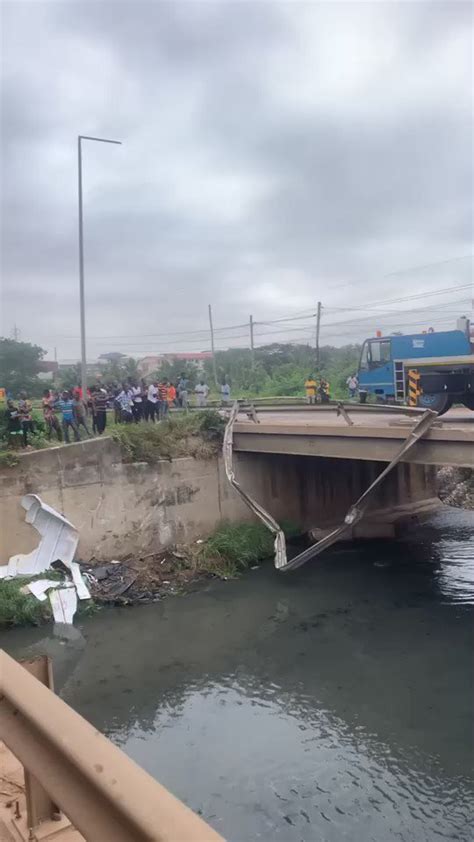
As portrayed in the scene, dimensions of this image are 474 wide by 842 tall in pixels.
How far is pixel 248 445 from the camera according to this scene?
57.9ft

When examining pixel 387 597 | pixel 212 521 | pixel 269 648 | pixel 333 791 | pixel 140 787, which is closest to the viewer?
pixel 140 787

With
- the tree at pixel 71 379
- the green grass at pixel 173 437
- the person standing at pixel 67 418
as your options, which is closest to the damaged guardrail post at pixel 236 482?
the green grass at pixel 173 437

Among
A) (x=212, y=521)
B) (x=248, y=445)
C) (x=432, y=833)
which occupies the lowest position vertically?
(x=432, y=833)

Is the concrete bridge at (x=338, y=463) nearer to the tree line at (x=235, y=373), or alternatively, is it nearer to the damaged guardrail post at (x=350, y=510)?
the damaged guardrail post at (x=350, y=510)

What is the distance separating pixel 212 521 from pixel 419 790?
10334mm

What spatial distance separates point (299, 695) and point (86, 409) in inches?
393

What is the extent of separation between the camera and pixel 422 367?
15844 mm

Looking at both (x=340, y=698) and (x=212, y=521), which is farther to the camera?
(x=212, y=521)

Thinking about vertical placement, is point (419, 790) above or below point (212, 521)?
below

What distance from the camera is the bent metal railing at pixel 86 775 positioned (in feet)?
5.43

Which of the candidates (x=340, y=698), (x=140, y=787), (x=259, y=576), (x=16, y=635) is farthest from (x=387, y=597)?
(x=140, y=787)

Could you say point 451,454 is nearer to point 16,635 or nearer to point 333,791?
point 333,791

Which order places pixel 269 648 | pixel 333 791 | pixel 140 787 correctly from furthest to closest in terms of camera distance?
1. pixel 269 648
2. pixel 333 791
3. pixel 140 787

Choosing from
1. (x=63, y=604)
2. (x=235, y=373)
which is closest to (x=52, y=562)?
(x=63, y=604)
